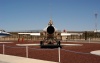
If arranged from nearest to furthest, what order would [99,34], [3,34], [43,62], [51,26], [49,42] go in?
[43,62]
[51,26]
[49,42]
[3,34]
[99,34]

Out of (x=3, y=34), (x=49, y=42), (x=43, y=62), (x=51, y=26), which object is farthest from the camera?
(x=3, y=34)

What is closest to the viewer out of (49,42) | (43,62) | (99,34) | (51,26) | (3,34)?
(43,62)

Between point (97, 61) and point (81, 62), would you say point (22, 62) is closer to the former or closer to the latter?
point (81, 62)

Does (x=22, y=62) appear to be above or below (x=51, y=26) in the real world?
below

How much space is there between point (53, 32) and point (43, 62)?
46.4 ft

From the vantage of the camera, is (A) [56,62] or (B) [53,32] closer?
(A) [56,62]

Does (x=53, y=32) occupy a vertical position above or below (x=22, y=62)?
above

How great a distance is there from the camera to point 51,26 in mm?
28438

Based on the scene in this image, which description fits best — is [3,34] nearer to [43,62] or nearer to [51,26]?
[51,26]

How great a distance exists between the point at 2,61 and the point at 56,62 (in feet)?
11.9

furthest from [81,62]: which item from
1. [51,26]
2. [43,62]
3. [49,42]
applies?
[49,42]

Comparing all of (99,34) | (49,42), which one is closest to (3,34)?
(49,42)

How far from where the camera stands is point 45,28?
29156mm

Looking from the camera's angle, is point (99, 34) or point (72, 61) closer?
point (72, 61)
